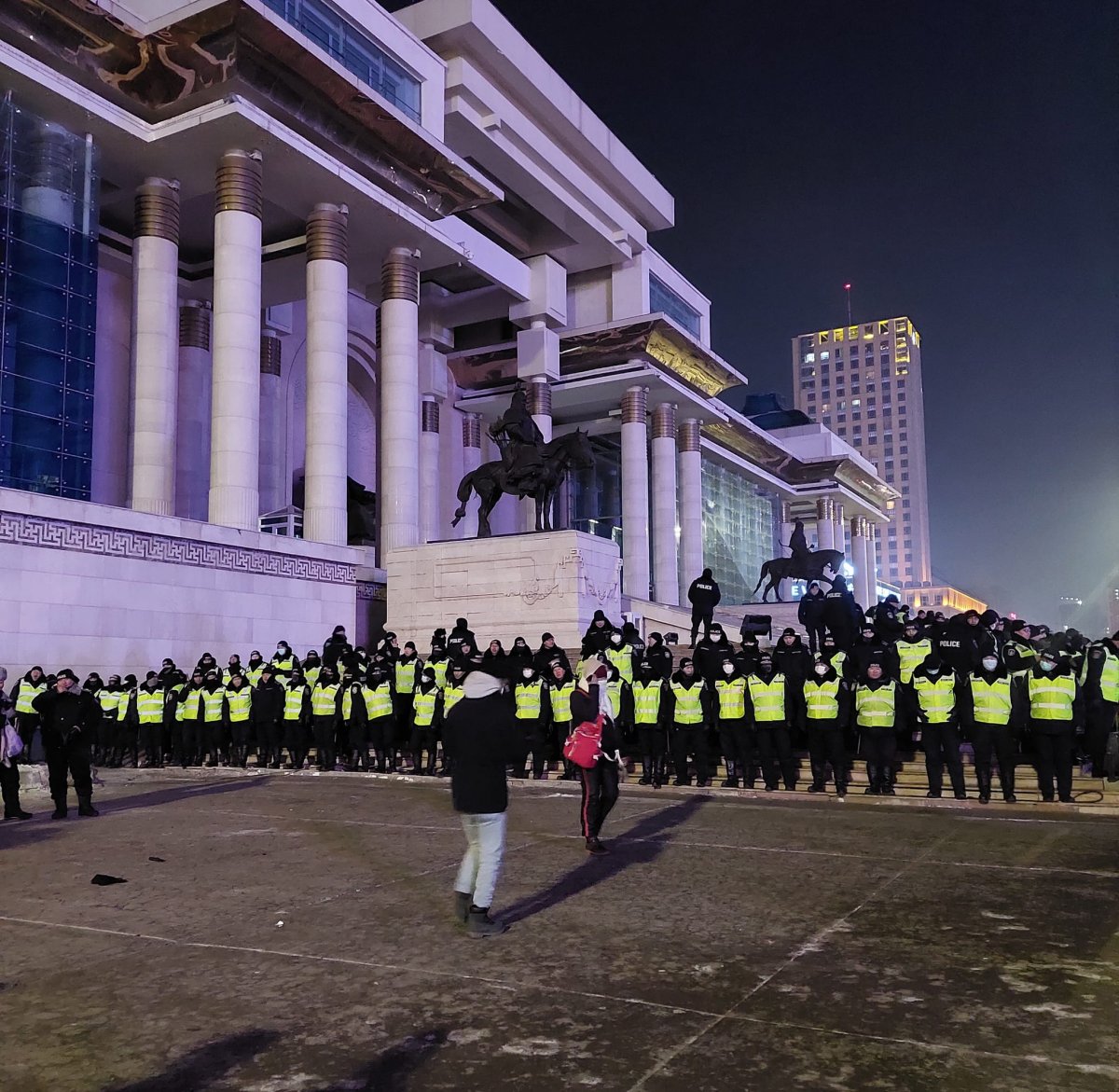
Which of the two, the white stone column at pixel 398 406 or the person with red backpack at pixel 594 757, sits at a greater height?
the white stone column at pixel 398 406

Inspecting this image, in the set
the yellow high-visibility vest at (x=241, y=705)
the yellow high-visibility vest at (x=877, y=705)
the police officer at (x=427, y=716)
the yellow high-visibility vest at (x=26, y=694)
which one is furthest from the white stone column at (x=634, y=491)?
the yellow high-visibility vest at (x=877, y=705)

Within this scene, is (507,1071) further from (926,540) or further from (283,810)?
(926,540)

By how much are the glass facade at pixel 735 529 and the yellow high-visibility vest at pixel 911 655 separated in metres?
36.5

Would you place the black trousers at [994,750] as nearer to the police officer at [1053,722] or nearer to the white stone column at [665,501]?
the police officer at [1053,722]

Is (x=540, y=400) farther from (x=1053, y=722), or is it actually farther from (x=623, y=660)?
(x=1053, y=722)

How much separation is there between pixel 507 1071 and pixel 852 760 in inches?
385

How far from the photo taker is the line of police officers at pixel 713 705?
35.2 feet

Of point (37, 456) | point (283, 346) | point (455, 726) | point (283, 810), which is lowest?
point (283, 810)

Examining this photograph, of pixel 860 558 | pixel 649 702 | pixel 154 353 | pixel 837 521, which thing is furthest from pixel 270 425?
pixel 860 558

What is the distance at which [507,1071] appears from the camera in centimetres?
365

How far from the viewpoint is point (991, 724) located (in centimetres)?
1048

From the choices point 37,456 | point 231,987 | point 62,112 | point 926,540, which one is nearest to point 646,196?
point 62,112

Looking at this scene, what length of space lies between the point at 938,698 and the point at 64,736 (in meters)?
8.79

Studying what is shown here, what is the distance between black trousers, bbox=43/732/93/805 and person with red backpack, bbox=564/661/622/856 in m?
5.44
